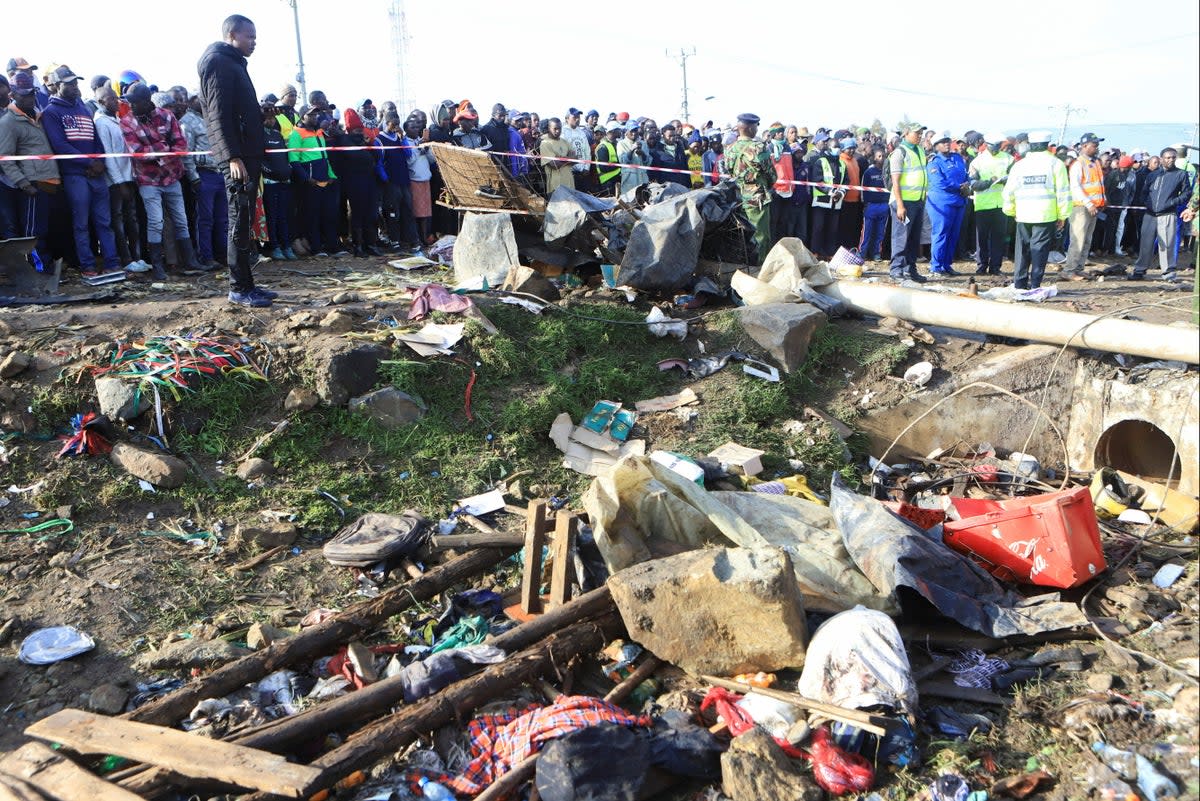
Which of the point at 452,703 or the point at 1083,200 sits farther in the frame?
the point at 1083,200

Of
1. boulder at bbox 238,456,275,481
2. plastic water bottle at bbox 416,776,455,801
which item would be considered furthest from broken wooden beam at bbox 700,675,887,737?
boulder at bbox 238,456,275,481

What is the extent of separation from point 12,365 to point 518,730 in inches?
159

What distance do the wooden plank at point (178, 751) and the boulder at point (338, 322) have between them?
124 inches

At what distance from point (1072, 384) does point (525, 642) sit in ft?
16.4

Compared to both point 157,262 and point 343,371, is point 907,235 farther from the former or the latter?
point 157,262


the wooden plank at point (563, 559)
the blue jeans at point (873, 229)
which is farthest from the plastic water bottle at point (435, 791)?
the blue jeans at point (873, 229)

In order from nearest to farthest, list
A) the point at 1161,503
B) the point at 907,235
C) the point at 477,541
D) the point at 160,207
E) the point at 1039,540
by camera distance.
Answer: the point at 1039,540 → the point at 477,541 → the point at 1161,503 → the point at 160,207 → the point at 907,235

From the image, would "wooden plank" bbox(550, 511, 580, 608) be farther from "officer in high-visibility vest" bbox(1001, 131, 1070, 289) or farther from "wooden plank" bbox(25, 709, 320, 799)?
"officer in high-visibility vest" bbox(1001, 131, 1070, 289)

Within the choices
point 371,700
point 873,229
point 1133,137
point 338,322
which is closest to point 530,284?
point 338,322

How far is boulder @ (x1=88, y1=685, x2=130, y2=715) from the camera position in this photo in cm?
352

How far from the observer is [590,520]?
4246 millimetres

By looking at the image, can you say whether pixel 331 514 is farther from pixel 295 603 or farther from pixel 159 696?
pixel 159 696

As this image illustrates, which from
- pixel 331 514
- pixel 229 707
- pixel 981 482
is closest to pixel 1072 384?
pixel 981 482

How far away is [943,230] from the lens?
421 inches
